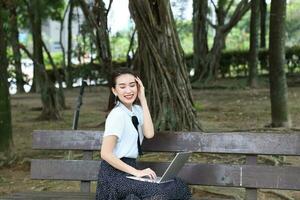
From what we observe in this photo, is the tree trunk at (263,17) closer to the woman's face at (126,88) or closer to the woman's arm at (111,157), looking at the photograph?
the woman's face at (126,88)

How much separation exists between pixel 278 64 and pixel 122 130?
544cm

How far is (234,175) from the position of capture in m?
3.76

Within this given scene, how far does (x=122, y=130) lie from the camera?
3502mm

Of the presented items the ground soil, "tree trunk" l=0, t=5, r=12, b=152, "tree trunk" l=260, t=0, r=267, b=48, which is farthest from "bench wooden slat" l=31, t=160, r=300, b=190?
"tree trunk" l=260, t=0, r=267, b=48

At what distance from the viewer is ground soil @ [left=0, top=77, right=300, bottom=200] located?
19.2 feet

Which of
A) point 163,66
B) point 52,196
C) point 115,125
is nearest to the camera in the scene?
point 115,125

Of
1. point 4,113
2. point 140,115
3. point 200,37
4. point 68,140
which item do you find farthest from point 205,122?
point 200,37

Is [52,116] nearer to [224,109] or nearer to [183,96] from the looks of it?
[224,109]

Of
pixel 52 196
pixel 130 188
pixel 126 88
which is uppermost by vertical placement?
pixel 126 88

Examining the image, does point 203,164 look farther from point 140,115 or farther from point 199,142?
point 140,115

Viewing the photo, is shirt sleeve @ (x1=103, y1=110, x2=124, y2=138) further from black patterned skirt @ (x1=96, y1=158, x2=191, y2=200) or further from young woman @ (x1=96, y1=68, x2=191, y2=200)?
black patterned skirt @ (x1=96, y1=158, x2=191, y2=200)

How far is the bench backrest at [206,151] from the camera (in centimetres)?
367

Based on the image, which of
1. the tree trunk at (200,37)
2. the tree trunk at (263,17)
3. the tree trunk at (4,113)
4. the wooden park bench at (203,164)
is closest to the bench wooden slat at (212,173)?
the wooden park bench at (203,164)

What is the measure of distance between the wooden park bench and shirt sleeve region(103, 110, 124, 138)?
494mm
